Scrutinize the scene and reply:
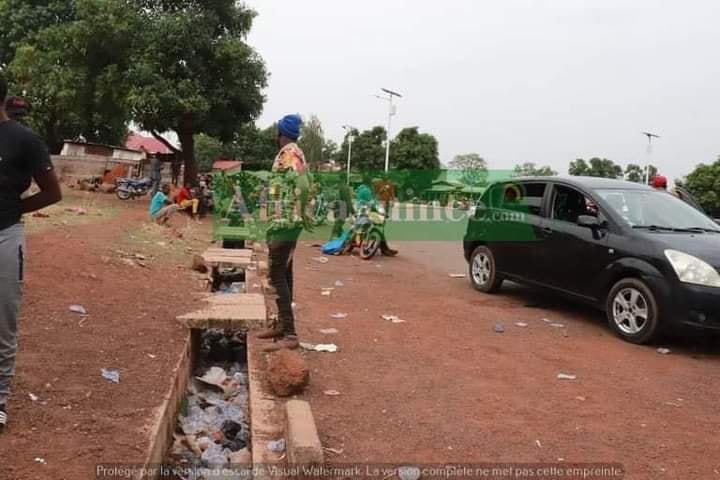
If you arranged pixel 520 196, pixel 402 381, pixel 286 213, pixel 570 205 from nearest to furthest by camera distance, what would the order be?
pixel 402 381 → pixel 286 213 → pixel 570 205 → pixel 520 196

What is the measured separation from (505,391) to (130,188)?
19.9m

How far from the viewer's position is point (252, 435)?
3438 mm

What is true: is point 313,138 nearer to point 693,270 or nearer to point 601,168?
point 601,168

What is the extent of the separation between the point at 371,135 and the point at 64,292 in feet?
158

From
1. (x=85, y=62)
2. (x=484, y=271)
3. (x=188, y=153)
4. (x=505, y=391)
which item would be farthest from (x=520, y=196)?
(x=85, y=62)

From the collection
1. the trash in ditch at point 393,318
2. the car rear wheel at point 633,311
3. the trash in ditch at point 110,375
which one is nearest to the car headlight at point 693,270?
the car rear wheel at point 633,311

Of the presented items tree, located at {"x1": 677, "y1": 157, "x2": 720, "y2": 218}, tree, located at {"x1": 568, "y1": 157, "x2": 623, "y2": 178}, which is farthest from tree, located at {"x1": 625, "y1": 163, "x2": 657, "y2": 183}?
tree, located at {"x1": 677, "y1": 157, "x2": 720, "y2": 218}

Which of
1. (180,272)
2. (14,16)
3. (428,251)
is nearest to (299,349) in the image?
(180,272)

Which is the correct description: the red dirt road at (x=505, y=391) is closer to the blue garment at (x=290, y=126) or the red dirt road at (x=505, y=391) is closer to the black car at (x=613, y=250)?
the black car at (x=613, y=250)

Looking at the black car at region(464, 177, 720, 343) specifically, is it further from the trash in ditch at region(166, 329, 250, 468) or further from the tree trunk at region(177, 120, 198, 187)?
the tree trunk at region(177, 120, 198, 187)

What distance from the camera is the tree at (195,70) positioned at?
17.5m

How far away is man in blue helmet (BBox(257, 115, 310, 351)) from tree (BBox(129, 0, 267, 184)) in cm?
1338

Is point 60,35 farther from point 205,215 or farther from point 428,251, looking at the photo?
point 428,251

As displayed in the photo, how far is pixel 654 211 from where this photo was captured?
6.37 metres
